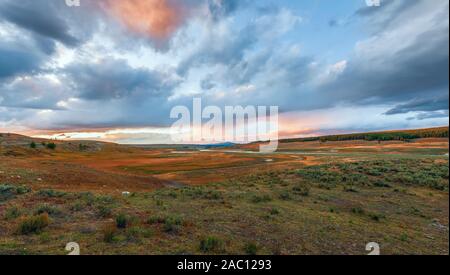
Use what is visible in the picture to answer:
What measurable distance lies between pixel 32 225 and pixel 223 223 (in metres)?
6.39

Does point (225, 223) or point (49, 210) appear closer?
point (225, 223)

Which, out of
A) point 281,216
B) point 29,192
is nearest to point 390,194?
point 281,216

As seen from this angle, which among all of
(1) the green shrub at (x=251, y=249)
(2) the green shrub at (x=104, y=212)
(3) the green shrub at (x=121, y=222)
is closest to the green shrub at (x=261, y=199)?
(1) the green shrub at (x=251, y=249)

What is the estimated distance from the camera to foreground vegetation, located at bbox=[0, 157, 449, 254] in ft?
21.2

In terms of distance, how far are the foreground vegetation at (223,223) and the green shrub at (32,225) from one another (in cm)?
3

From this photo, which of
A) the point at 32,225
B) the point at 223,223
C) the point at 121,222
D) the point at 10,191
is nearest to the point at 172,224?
the point at 121,222

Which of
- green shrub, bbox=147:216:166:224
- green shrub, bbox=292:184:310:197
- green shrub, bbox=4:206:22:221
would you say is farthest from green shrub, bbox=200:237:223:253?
green shrub, bbox=292:184:310:197

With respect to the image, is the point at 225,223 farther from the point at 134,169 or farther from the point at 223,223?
the point at 134,169

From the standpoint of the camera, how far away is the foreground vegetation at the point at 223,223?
6.45 metres

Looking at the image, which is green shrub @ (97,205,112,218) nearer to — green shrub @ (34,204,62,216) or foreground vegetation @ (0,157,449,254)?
foreground vegetation @ (0,157,449,254)

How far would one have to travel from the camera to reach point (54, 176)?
20.2m

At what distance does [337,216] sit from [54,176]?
906 inches

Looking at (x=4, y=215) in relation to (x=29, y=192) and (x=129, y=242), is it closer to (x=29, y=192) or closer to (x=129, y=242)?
(x=29, y=192)

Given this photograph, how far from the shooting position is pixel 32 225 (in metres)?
7.16
